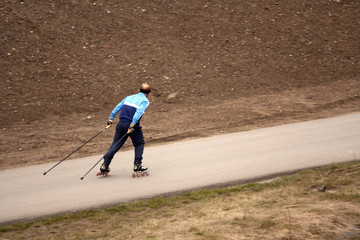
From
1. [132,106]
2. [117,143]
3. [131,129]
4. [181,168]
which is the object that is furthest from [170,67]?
[131,129]

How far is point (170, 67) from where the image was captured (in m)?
19.8

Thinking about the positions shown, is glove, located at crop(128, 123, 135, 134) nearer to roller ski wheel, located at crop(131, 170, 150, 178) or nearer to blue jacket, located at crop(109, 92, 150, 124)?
blue jacket, located at crop(109, 92, 150, 124)

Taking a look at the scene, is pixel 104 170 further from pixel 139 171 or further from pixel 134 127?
pixel 134 127

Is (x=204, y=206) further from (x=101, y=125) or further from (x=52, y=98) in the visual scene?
(x=52, y=98)

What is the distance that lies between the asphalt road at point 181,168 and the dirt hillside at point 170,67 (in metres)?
1.27

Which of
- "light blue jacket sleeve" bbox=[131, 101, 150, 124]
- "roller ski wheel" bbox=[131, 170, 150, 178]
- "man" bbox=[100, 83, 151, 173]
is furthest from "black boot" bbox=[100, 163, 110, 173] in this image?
"light blue jacket sleeve" bbox=[131, 101, 150, 124]

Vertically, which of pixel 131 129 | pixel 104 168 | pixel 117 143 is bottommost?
pixel 104 168

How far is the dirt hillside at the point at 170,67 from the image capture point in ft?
48.7

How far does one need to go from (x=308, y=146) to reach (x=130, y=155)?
165 inches

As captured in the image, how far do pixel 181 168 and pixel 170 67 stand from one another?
10061 millimetres

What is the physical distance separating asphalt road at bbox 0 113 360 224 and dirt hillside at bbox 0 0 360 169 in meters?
1.27

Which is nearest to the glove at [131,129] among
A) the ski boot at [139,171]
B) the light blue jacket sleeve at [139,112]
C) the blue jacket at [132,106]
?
the light blue jacket sleeve at [139,112]

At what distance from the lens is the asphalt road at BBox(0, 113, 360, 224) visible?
866cm

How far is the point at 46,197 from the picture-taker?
8.89 metres
